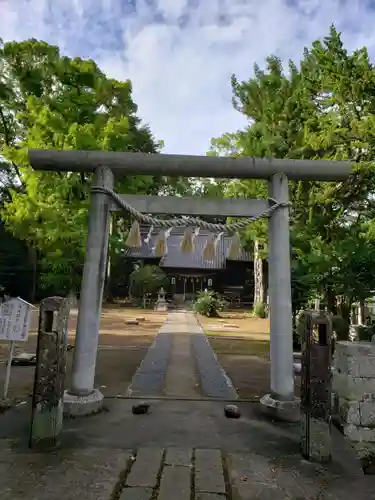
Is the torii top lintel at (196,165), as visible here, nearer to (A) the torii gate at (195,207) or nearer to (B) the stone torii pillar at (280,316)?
(A) the torii gate at (195,207)

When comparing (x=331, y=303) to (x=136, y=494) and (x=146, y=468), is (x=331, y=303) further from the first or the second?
(x=136, y=494)

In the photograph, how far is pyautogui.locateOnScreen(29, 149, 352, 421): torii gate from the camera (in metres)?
4.88

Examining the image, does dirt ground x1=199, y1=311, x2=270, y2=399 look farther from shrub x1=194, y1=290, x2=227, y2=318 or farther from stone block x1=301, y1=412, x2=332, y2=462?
shrub x1=194, y1=290, x2=227, y2=318

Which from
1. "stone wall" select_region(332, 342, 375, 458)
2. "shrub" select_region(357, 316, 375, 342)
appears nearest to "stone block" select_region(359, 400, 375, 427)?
"stone wall" select_region(332, 342, 375, 458)

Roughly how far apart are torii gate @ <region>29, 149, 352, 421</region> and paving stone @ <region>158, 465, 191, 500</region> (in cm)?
187

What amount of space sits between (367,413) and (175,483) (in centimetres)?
268

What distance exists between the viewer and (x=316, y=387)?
371 cm

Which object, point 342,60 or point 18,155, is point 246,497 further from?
point 18,155

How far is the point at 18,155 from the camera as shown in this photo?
14789 millimetres

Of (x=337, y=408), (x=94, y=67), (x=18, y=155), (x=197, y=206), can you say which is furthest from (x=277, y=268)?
(x=94, y=67)

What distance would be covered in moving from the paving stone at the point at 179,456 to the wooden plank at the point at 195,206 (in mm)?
2887

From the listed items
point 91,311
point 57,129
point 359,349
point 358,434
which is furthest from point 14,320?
point 57,129

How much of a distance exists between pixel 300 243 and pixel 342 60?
16.3 ft

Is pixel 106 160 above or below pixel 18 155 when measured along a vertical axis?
below
